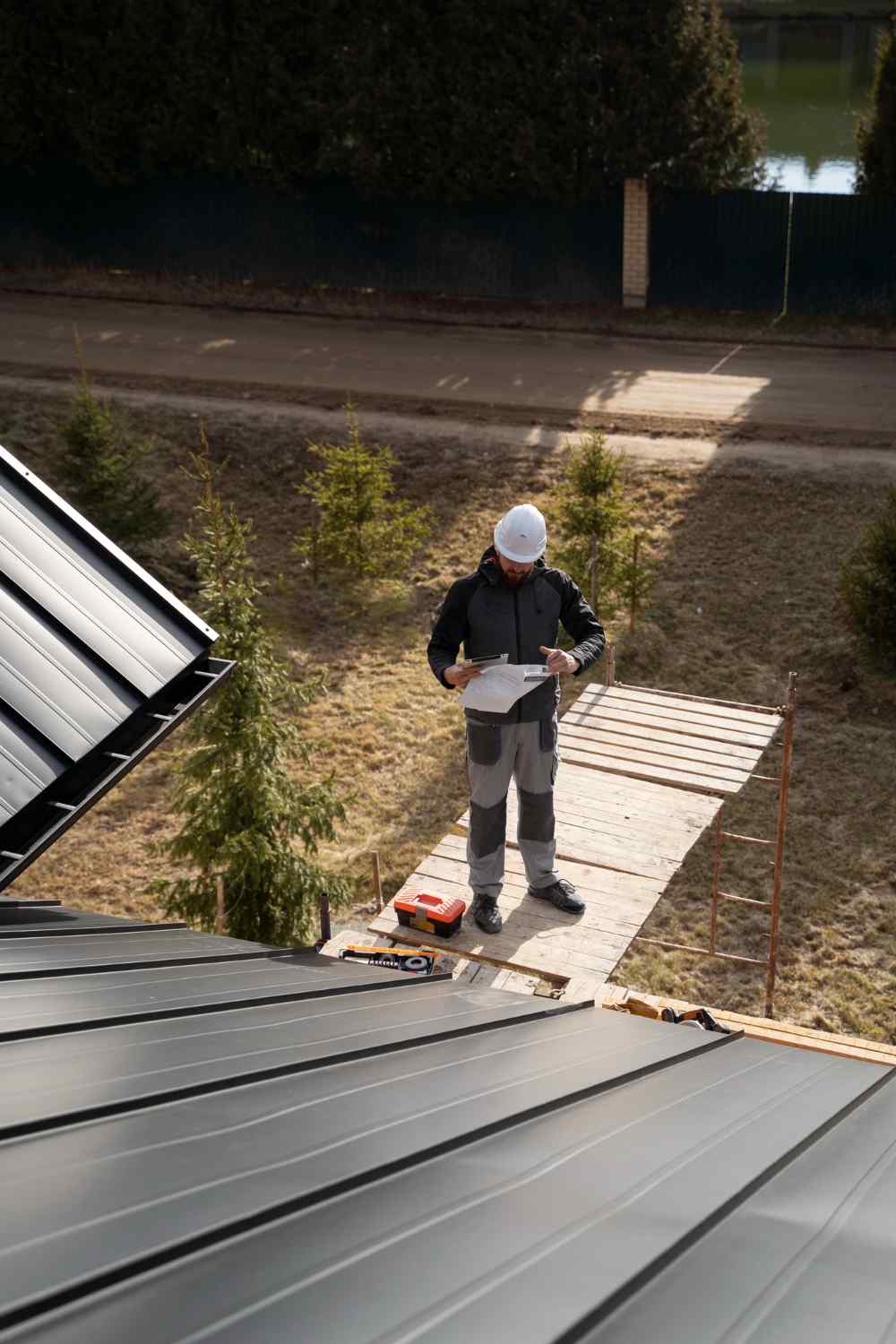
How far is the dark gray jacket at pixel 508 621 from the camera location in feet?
19.2

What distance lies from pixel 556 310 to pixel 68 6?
9.51 m

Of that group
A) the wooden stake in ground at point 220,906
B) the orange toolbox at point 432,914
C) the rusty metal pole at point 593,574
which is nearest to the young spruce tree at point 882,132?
the rusty metal pole at point 593,574

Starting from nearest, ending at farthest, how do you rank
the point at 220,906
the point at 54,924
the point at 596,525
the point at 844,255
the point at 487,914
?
the point at 54,924, the point at 487,914, the point at 220,906, the point at 596,525, the point at 844,255

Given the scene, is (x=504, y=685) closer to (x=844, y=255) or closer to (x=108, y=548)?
(x=108, y=548)

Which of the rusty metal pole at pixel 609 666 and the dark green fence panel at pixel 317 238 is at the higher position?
the dark green fence panel at pixel 317 238

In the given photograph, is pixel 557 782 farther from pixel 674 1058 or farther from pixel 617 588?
pixel 617 588

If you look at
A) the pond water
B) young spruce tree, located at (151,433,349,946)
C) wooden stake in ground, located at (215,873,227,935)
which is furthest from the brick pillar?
wooden stake in ground, located at (215,873,227,935)

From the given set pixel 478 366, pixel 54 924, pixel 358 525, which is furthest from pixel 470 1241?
pixel 478 366

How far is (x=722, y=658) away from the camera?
1148cm

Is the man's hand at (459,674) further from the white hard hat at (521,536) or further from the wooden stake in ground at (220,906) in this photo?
the wooden stake in ground at (220,906)

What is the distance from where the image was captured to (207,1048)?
336 centimetres

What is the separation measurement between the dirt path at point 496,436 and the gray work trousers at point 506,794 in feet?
30.4

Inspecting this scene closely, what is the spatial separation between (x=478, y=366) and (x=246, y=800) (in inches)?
476

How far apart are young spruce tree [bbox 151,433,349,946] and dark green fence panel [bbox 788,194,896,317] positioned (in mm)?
14190
